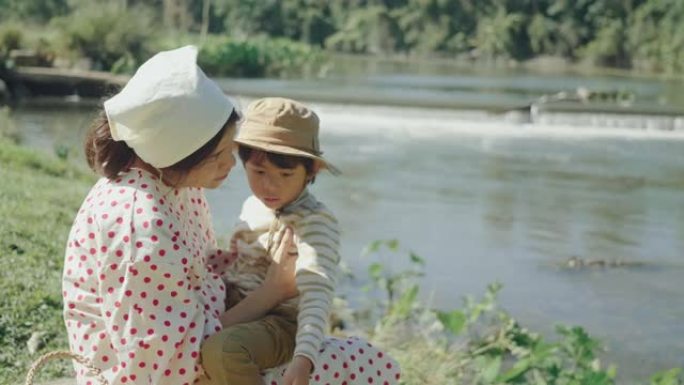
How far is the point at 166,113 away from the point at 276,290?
0.45 metres

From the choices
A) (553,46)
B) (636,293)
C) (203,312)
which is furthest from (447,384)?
(553,46)

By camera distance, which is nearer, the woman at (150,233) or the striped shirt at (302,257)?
the woman at (150,233)

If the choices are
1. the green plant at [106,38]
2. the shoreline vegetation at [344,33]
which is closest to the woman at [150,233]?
the shoreline vegetation at [344,33]

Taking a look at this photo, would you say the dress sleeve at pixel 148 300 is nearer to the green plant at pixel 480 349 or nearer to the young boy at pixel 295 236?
the young boy at pixel 295 236

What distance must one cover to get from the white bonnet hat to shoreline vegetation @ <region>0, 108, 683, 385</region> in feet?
4.40

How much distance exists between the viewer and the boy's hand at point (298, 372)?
2250 millimetres

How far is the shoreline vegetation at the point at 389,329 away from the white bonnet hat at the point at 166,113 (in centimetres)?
134

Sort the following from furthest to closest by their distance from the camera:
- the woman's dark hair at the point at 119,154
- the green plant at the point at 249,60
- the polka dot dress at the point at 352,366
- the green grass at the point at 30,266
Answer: the green plant at the point at 249,60 < the green grass at the point at 30,266 < the polka dot dress at the point at 352,366 < the woman's dark hair at the point at 119,154

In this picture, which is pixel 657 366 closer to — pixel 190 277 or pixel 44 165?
pixel 190 277

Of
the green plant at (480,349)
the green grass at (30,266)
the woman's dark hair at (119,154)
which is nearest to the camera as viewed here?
the woman's dark hair at (119,154)

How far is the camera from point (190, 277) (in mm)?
2184

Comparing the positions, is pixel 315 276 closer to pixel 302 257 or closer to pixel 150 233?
pixel 302 257

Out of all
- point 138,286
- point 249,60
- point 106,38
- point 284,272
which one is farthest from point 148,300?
point 249,60

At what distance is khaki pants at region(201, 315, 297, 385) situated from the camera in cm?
218
